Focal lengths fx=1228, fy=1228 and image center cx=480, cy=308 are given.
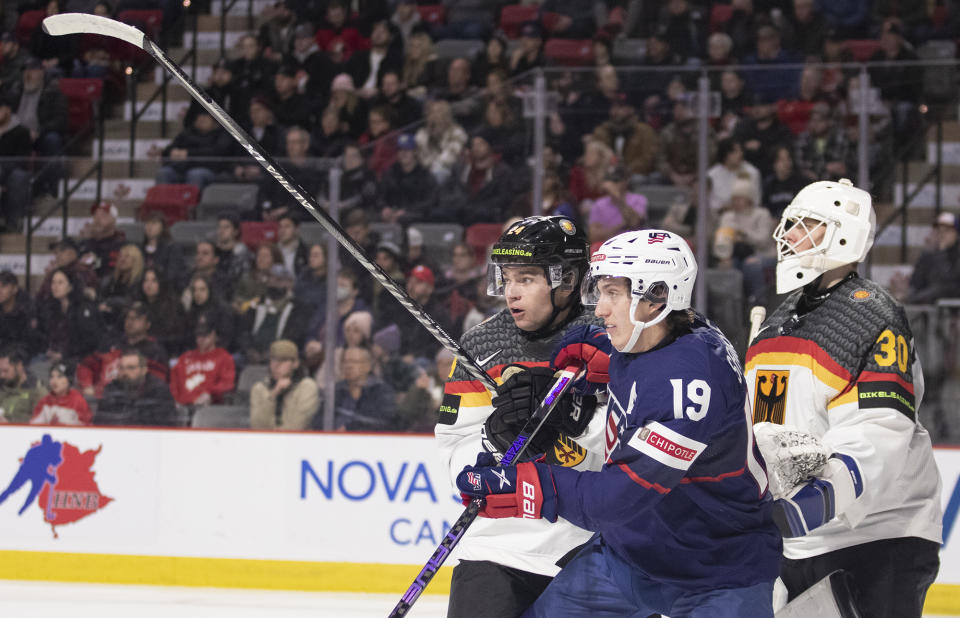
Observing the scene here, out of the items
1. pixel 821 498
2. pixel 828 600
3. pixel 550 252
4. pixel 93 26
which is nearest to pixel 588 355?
pixel 550 252

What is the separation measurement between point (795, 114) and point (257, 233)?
9.07 ft

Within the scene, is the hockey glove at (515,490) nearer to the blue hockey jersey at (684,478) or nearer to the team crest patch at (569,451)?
the blue hockey jersey at (684,478)

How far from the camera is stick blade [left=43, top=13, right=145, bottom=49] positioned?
287 cm

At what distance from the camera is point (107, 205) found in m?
6.30

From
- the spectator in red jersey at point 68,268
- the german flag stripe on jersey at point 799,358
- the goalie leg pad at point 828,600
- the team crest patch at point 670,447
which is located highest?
the german flag stripe on jersey at point 799,358

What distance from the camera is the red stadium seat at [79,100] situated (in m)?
8.97

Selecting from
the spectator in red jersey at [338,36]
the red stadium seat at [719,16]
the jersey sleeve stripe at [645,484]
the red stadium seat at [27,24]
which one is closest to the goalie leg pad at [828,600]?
the jersey sleeve stripe at [645,484]

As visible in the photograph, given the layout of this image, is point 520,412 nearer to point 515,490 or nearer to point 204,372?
point 515,490

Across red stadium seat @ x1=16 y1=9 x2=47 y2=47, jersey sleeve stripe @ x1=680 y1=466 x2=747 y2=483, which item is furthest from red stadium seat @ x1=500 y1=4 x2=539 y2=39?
jersey sleeve stripe @ x1=680 y1=466 x2=747 y2=483

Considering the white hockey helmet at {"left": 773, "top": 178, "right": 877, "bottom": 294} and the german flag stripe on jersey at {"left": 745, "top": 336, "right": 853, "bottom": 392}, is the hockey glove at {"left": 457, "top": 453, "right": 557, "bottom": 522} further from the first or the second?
the white hockey helmet at {"left": 773, "top": 178, "right": 877, "bottom": 294}

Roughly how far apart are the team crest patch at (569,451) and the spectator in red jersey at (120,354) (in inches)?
144

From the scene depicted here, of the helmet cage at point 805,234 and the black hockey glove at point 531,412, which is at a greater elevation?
the helmet cage at point 805,234

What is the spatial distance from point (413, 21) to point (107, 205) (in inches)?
141

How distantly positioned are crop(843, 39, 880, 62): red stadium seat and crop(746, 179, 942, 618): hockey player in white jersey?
553 cm
